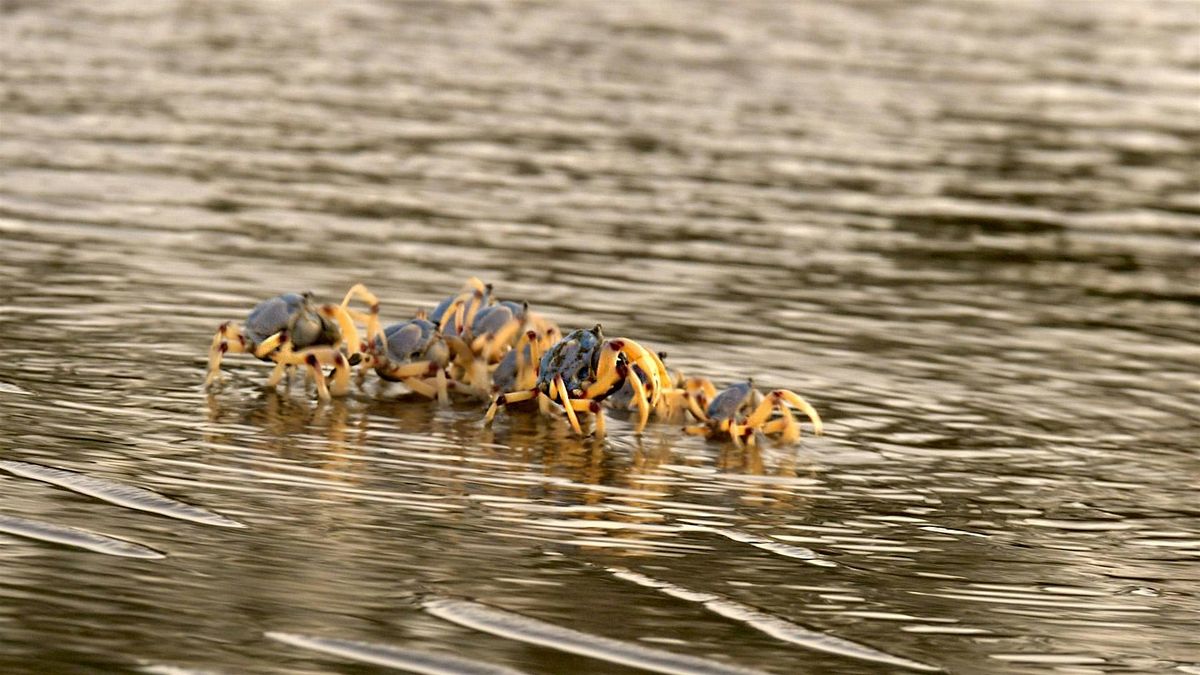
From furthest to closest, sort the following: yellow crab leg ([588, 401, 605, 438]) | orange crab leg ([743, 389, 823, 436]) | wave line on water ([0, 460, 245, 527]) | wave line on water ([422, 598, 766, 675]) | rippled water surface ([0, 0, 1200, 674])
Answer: orange crab leg ([743, 389, 823, 436]), yellow crab leg ([588, 401, 605, 438]), wave line on water ([0, 460, 245, 527]), rippled water surface ([0, 0, 1200, 674]), wave line on water ([422, 598, 766, 675])

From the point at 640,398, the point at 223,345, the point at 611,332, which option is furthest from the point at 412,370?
the point at 611,332

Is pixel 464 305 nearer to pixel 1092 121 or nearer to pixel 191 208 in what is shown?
pixel 191 208

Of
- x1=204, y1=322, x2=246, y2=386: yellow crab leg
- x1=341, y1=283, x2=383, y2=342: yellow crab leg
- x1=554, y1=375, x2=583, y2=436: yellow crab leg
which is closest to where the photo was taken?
x1=554, y1=375, x2=583, y2=436: yellow crab leg

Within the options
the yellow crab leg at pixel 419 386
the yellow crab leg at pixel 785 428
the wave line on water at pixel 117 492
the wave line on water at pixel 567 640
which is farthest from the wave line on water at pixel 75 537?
the yellow crab leg at pixel 785 428

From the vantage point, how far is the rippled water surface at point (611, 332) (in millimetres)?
6371

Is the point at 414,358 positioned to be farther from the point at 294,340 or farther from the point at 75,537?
the point at 75,537

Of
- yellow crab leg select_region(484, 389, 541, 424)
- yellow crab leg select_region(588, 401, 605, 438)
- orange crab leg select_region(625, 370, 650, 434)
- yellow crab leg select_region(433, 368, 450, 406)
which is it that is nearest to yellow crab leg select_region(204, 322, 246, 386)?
yellow crab leg select_region(433, 368, 450, 406)

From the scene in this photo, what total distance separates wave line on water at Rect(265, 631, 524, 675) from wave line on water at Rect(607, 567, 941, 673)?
0.92 metres

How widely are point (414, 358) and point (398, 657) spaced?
143 inches

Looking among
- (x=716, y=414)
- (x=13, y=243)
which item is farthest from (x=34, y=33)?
(x=716, y=414)

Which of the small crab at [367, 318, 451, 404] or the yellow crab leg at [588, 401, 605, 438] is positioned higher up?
the small crab at [367, 318, 451, 404]

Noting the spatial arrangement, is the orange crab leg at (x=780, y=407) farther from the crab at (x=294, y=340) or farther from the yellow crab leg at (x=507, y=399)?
the crab at (x=294, y=340)

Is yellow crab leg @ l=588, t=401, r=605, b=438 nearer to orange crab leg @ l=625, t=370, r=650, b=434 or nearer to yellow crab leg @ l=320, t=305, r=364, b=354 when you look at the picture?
orange crab leg @ l=625, t=370, r=650, b=434

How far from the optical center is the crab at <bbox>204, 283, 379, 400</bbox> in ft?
30.0
